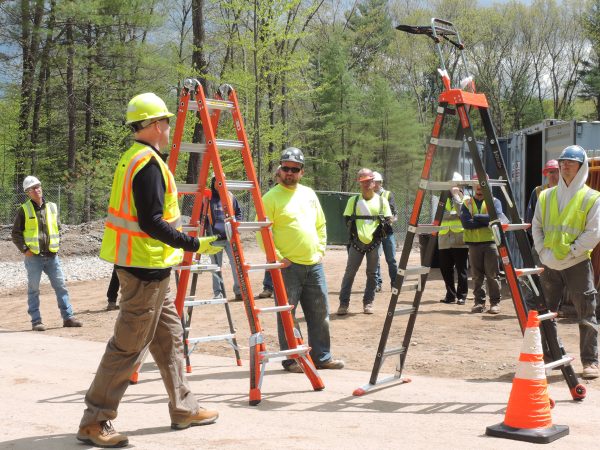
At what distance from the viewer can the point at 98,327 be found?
11.4m

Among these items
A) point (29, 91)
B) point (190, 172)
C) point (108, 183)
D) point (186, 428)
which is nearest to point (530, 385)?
point (186, 428)

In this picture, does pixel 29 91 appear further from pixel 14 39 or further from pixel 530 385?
pixel 530 385

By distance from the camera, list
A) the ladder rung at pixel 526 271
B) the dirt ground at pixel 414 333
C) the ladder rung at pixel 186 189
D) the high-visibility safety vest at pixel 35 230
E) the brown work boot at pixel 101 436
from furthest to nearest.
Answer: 1. the high-visibility safety vest at pixel 35 230
2. the dirt ground at pixel 414 333
3. the ladder rung at pixel 186 189
4. the ladder rung at pixel 526 271
5. the brown work boot at pixel 101 436

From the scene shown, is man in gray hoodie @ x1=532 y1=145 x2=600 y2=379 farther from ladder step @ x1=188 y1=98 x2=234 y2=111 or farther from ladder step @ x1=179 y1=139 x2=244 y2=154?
ladder step @ x1=188 y1=98 x2=234 y2=111

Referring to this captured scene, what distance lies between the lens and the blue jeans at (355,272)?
37.3 ft

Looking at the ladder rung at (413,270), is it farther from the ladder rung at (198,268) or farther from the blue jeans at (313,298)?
the ladder rung at (198,268)

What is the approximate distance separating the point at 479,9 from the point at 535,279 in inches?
1785

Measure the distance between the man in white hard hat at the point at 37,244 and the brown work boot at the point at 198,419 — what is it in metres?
6.42

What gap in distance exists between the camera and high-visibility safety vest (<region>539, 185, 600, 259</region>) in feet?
23.4

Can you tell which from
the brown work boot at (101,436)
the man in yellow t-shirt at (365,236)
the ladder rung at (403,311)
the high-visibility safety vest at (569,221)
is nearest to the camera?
the brown work boot at (101,436)

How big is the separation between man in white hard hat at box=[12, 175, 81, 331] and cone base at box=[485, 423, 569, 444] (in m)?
7.74

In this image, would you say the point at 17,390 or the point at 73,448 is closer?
the point at 73,448

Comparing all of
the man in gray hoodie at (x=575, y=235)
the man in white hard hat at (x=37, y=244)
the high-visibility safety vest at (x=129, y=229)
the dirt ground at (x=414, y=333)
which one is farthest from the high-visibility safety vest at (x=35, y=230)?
the man in gray hoodie at (x=575, y=235)

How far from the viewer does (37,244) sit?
445 inches
